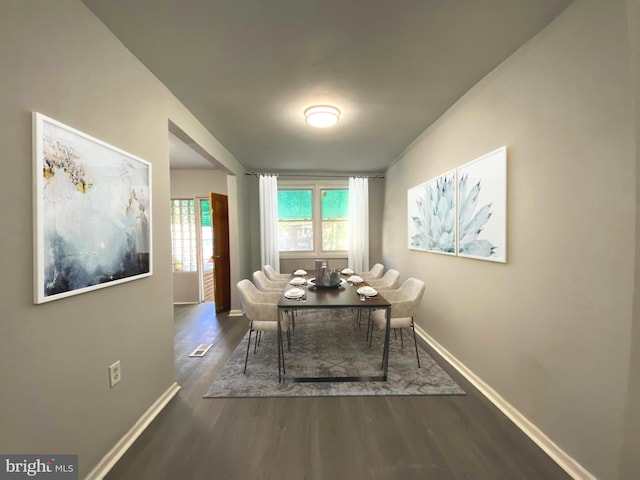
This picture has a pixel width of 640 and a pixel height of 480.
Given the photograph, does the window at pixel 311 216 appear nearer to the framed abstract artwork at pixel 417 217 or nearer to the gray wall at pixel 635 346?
the framed abstract artwork at pixel 417 217

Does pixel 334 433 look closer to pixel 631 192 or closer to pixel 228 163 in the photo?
pixel 631 192

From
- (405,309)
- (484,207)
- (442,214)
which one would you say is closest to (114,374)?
(405,309)

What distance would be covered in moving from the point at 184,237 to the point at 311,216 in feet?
8.89

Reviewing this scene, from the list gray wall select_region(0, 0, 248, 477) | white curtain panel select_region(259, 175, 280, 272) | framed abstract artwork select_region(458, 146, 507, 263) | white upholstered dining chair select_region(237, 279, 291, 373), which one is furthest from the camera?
white curtain panel select_region(259, 175, 280, 272)

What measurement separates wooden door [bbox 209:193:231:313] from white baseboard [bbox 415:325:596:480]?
3.62 m

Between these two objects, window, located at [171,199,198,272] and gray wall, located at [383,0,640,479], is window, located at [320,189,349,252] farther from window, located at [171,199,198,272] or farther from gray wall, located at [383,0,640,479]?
gray wall, located at [383,0,640,479]

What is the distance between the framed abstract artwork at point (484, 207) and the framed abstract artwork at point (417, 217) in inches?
31.7

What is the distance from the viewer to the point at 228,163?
12.9 ft

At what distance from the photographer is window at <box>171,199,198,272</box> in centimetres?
534

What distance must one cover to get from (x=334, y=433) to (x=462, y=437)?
2.76ft

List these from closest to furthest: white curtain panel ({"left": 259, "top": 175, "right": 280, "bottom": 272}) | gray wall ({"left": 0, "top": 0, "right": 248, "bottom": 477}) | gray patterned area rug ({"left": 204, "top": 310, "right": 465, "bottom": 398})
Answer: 1. gray wall ({"left": 0, "top": 0, "right": 248, "bottom": 477})
2. gray patterned area rug ({"left": 204, "top": 310, "right": 465, "bottom": 398})
3. white curtain panel ({"left": 259, "top": 175, "right": 280, "bottom": 272})

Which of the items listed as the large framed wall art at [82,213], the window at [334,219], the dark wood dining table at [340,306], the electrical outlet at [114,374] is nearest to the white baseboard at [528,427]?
the dark wood dining table at [340,306]

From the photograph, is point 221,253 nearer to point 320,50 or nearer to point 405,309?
point 405,309

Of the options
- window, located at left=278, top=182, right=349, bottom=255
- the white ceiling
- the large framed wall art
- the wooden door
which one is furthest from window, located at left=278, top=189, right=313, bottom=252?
the large framed wall art
